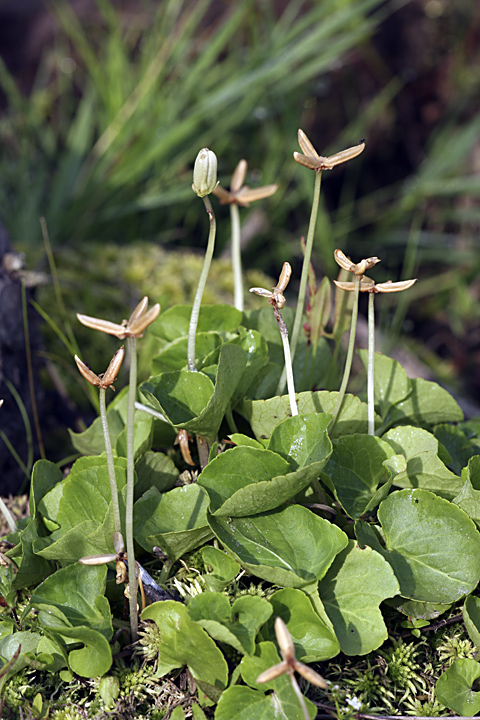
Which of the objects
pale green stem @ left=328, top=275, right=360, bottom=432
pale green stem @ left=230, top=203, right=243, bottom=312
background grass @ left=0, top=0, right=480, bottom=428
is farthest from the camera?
background grass @ left=0, top=0, right=480, bottom=428

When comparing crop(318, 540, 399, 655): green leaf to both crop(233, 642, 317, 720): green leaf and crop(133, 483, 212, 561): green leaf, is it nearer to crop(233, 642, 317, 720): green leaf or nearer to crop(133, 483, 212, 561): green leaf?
crop(233, 642, 317, 720): green leaf

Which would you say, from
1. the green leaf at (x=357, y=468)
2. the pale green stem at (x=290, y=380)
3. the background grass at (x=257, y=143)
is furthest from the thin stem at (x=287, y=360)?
the background grass at (x=257, y=143)

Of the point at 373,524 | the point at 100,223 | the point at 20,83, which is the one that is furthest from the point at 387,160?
the point at 373,524

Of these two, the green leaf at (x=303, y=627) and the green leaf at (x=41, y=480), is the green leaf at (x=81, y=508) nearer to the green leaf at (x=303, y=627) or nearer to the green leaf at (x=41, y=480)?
the green leaf at (x=41, y=480)

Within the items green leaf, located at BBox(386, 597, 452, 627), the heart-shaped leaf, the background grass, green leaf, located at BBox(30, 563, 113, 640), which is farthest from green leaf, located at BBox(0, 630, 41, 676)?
the background grass

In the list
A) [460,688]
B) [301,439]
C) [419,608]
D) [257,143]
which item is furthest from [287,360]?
[257,143]

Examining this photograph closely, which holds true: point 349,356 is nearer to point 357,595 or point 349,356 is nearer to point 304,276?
point 304,276
